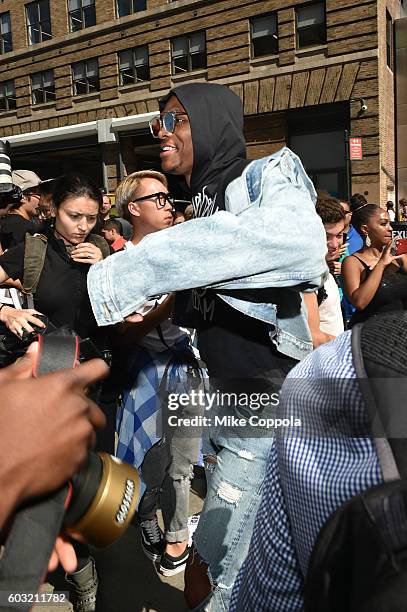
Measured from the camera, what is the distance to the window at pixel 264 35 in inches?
739

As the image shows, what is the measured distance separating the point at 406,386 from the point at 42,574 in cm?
62

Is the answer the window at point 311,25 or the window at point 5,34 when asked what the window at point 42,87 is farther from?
the window at point 311,25

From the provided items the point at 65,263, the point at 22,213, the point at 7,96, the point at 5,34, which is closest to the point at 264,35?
the point at 7,96

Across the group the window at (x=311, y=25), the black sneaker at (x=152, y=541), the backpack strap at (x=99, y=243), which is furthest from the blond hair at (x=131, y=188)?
the window at (x=311, y=25)

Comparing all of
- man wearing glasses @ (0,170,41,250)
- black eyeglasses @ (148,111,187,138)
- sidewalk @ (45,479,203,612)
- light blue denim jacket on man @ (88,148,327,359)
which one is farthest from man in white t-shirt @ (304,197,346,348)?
man wearing glasses @ (0,170,41,250)

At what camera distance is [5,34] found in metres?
26.6

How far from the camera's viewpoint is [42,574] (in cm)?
82

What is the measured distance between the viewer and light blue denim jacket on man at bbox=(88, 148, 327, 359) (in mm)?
1438

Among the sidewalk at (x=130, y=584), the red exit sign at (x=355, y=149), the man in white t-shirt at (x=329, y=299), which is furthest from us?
the red exit sign at (x=355, y=149)

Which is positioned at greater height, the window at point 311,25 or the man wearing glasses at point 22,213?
the window at point 311,25

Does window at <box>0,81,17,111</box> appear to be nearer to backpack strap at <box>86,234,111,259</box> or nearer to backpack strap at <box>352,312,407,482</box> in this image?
backpack strap at <box>86,234,111,259</box>

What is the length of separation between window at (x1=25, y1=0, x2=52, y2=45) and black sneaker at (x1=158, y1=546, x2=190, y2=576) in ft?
88.6

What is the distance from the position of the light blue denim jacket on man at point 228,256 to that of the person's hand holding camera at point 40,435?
0.64m

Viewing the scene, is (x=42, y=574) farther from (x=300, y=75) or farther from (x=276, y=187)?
(x=300, y=75)
